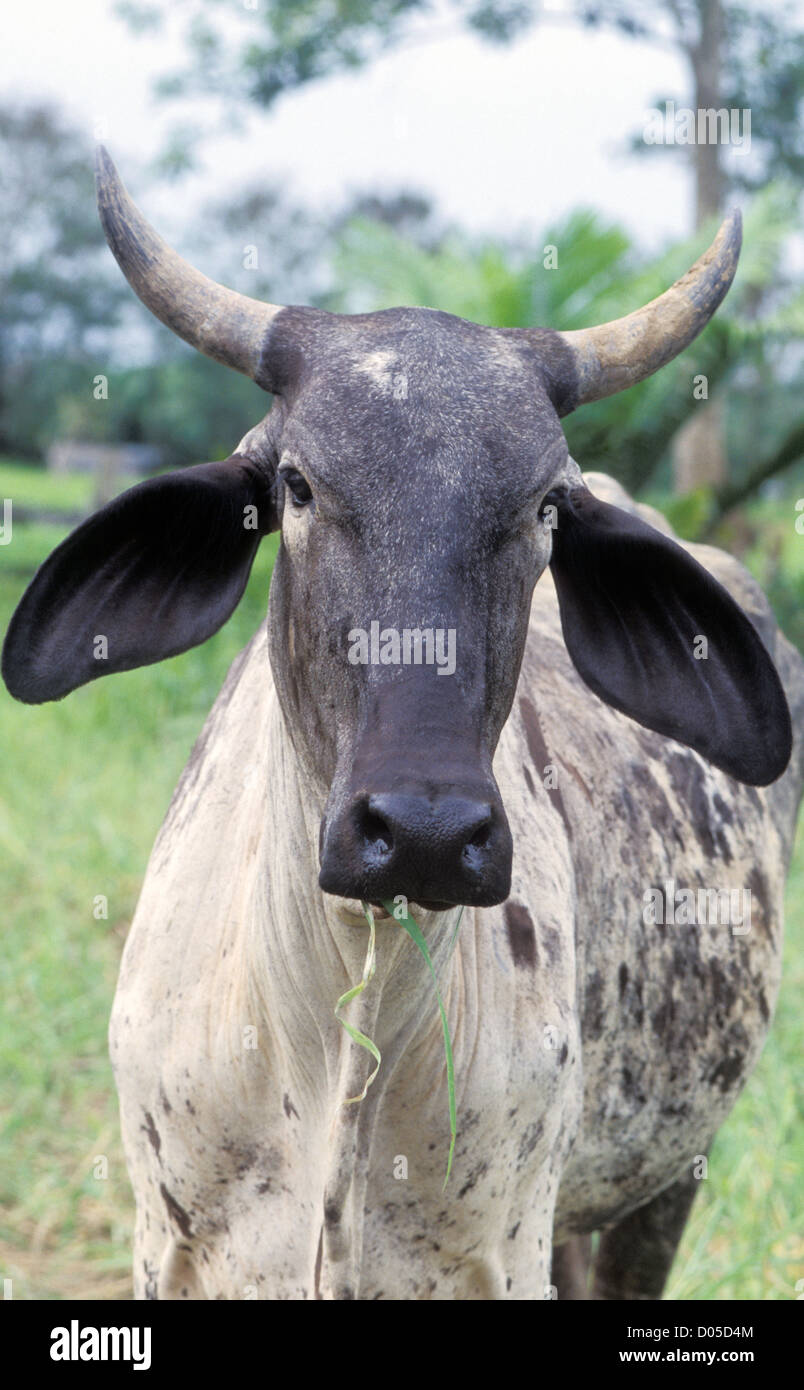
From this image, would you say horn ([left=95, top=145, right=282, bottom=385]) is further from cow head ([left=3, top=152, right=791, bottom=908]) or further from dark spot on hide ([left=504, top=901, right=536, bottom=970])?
dark spot on hide ([left=504, top=901, right=536, bottom=970])

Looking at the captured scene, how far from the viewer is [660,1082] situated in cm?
335

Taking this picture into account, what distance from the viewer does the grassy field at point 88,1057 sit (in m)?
4.36

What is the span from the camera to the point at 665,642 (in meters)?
2.65

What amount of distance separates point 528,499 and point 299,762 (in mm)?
599

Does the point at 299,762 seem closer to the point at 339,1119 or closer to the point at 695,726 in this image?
the point at 339,1119

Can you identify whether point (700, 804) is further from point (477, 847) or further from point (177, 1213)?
point (477, 847)

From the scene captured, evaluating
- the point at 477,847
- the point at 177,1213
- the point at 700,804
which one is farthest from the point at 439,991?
the point at 700,804

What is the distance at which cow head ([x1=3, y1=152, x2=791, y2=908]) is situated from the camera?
193 cm

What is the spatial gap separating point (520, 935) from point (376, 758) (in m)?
0.93

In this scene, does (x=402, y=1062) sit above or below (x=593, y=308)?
below

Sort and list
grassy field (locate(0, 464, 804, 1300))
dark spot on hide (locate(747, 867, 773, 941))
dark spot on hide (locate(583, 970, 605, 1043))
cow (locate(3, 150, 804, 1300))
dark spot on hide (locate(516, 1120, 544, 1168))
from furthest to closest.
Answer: grassy field (locate(0, 464, 804, 1300)), dark spot on hide (locate(747, 867, 773, 941)), dark spot on hide (locate(583, 970, 605, 1043)), dark spot on hide (locate(516, 1120, 544, 1168)), cow (locate(3, 150, 804, 1300))

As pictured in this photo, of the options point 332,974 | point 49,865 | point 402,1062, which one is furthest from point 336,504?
point 49,865

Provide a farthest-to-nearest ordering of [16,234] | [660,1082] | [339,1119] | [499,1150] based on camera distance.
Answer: [16,234] < [660,1082] < [499,1150] < [339,1119]

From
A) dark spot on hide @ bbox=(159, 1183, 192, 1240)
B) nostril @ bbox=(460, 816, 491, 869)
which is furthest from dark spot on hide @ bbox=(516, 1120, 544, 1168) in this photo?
nostril @ bbox=(460, 816, 491, 869)
